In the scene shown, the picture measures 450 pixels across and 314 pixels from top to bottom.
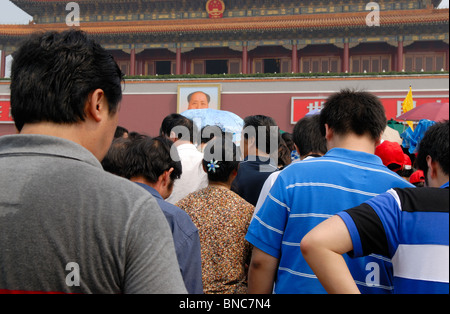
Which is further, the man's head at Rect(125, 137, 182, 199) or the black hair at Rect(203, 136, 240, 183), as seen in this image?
the black hair at Rect(203, 136, 240, 183)

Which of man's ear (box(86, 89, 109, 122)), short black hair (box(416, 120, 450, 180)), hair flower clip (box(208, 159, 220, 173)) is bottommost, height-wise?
hair flower clip (box(208, 159, 220, 173))

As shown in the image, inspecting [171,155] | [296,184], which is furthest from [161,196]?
[296,184]

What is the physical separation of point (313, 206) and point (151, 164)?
73 cm

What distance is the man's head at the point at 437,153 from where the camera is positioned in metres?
1.34

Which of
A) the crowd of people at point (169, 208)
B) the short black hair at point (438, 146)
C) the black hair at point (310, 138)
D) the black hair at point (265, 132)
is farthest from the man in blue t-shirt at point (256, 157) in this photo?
the short black hair at point (438, 146)

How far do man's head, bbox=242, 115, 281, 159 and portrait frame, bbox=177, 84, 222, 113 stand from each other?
10.8m

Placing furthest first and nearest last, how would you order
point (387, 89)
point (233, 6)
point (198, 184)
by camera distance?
point (233, 6) < point (387, 89) < point (198, 184)

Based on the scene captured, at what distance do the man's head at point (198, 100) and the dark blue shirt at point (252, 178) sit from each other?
435 inches

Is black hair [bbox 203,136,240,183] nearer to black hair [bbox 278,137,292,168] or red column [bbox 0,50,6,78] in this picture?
black hair [bbox 278,137,292,168]

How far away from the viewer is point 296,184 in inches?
65.8

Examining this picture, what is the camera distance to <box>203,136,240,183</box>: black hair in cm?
214

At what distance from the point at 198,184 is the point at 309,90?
1104cm

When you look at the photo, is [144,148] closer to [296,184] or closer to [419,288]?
[296,184]

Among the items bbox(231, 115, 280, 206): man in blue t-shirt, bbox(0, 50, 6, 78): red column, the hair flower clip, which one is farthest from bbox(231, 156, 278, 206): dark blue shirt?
bbox(0, 50, 6, 78): red column
